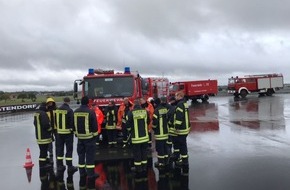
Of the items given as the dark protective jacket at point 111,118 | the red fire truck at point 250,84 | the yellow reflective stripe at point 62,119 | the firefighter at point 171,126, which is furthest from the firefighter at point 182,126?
the red fire truck at point 250,84

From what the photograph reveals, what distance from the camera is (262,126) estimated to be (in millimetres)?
15562

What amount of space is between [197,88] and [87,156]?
32.3 metres

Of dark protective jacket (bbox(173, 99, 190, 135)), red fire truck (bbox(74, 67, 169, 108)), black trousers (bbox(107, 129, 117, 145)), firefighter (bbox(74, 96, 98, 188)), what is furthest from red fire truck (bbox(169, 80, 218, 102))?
firefighter (bbox(74, 96, 98, 188))

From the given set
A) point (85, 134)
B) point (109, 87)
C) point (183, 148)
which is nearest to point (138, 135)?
point (183, 148)

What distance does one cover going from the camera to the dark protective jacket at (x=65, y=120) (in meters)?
8.41

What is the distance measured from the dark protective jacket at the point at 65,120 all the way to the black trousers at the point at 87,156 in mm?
814

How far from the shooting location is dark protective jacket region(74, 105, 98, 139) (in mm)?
7688

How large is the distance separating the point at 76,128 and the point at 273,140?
7.17m

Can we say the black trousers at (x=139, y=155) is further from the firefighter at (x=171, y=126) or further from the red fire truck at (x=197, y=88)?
the red fire truck at (x=197, y=88)

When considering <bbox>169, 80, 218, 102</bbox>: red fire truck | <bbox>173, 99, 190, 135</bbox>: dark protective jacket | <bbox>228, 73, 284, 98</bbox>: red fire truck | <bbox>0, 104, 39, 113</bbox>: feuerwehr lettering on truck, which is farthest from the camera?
<bbox>228, 73, 284, 98</bbox>: red fire truck

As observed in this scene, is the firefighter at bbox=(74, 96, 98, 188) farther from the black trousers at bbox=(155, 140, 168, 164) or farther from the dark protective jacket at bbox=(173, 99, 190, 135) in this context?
the dark protective jacket at bbox=(173, 99, 190, 135)

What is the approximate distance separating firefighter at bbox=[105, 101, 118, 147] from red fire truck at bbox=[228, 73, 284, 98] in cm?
3364

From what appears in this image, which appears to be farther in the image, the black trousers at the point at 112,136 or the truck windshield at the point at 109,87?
the truck windshield at the point at 109,87

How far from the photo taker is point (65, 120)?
331 inches
